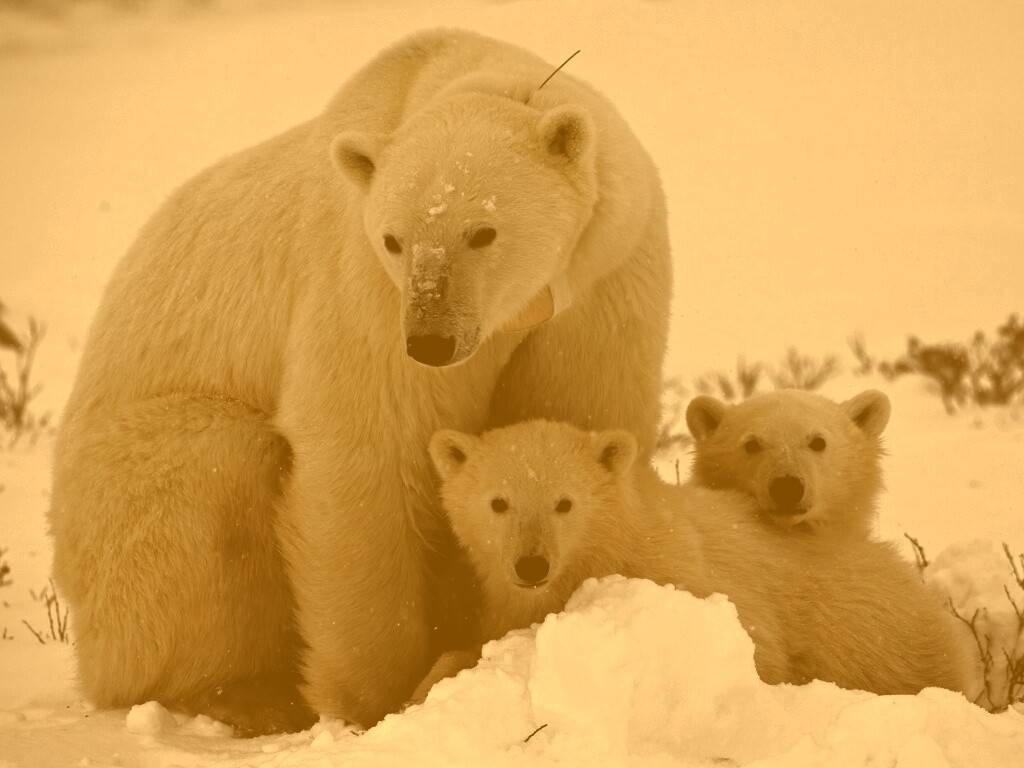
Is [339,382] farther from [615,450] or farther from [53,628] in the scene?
[53,628]

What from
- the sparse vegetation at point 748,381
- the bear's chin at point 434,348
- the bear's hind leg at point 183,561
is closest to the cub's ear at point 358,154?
the bear's chin at point 434,348

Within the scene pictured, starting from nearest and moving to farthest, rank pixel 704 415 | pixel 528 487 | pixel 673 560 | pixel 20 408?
pixel 528 487
pixel 673 560
pixel 704 415
pixel 20 408

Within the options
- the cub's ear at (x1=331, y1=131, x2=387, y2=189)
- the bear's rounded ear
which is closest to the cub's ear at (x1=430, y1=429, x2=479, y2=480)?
the cub's ear at (x1=331, y1=131, x2=387, y2=189)

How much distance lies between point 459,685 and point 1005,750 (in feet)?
4.18

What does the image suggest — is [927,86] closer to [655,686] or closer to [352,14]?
[352,14]

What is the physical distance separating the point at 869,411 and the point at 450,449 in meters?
1.82

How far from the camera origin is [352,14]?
11.5 metres

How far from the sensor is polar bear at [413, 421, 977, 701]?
3350 millimetres

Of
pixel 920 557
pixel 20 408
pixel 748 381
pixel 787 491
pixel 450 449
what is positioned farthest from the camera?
pixel 748 381

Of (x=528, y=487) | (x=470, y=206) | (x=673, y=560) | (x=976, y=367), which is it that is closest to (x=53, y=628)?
(x=528, y=487)

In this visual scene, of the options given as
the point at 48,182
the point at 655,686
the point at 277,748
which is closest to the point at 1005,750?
the point at 655,686

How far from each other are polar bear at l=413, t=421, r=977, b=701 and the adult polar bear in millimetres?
285

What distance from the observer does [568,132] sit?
3.23m

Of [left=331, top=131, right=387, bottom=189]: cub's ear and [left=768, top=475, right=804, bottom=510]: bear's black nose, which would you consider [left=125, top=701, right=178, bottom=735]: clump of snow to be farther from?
[left=768, top=475, right=804, bottom=510]: bear's black nose
